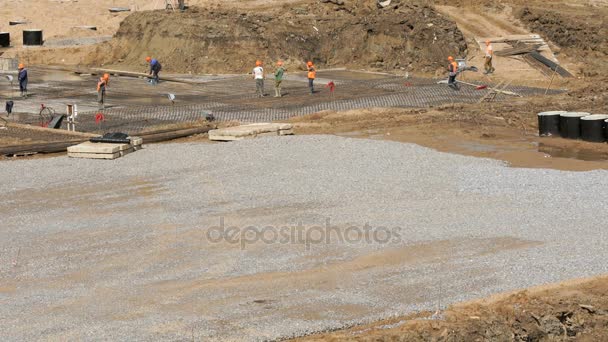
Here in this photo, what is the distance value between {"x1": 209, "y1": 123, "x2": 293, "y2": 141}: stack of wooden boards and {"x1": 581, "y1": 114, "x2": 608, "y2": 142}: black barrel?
8.44m

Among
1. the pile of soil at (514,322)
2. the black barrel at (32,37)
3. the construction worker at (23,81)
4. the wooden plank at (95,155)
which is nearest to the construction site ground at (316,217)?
the pile of soil at (514,322)

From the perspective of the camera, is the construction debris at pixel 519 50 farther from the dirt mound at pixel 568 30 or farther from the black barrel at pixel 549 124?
the black barrel at pixel 549 124

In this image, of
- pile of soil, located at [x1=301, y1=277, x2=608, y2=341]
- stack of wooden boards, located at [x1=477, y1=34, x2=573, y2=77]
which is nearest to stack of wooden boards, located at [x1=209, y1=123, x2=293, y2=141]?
pile of soil, located at [x1=301, y1=277, x2=608, y2=341]

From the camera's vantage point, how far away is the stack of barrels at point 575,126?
27656mm

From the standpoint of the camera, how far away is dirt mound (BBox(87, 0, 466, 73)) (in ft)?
152

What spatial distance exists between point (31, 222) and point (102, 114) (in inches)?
568

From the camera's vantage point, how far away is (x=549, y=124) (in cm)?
2912

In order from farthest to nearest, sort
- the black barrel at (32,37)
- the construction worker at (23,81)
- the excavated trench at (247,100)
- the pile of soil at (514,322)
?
the black barrel at (32,37) < the construction worker at (23,81) < the excavated trench at (247,100) < the pile of soil at (514,322)

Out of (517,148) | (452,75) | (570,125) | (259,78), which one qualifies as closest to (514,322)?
(517,148)

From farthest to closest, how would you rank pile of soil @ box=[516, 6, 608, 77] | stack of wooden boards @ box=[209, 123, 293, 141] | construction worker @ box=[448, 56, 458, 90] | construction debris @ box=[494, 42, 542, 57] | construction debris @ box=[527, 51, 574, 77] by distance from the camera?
pile of soil @ box=[516, 6, 608, 77]
construction debris @ box=[494, 42, 542, 57]
construction debris @ box=[527, 51, 574, 77]
construction worker @ box=[448, 56, 458, 90]
stack of wooden boards @ box=[209, 123, 293, 141]

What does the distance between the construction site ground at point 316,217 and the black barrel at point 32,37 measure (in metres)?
13.6

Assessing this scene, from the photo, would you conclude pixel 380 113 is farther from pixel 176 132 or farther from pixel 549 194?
pixel 549 194

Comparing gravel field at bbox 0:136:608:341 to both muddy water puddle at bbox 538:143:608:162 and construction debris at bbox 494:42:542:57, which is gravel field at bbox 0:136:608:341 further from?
construction debris at bbox 494:42:542:57

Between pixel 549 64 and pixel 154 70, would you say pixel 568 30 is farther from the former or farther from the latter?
pixel 154 70
